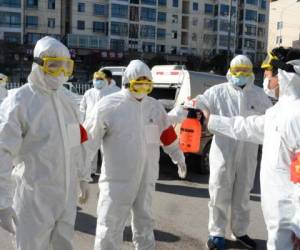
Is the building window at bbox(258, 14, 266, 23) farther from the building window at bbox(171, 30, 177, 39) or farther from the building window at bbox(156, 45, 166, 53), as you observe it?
the building window at bbox(156, 45, 166, 53)

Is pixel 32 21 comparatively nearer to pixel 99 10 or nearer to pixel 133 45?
pixel 99 10

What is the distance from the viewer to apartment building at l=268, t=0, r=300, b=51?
5347 centimetres

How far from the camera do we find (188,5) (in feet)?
236

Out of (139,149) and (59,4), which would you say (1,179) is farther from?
(59,4)

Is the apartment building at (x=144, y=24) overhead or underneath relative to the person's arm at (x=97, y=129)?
overhead

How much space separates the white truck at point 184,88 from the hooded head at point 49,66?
5537mm

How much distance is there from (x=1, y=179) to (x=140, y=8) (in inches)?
2542

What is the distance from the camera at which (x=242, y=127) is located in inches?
158

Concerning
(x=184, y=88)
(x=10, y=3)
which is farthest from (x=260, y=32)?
(x=184, y=88)

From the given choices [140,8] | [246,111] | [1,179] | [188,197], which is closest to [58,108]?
[1,179]

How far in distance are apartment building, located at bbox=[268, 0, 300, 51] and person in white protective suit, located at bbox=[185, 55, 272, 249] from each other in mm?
49147

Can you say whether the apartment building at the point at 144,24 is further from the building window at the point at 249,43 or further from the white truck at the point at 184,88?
the white truck at the point at 184,88

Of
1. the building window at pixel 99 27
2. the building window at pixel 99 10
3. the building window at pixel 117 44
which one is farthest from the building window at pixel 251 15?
the building window at pixel 99 27

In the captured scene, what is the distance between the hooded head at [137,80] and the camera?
181 inches
